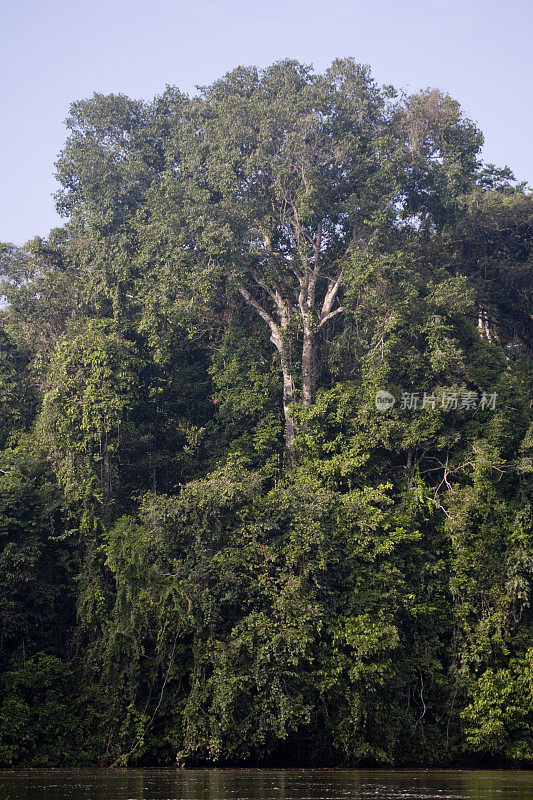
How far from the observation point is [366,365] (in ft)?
60.6

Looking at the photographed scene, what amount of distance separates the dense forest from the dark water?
903mm

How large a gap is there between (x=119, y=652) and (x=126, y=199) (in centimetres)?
1023

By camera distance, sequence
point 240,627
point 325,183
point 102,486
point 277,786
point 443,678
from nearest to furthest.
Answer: point 277,786 → point 240,627 → point 443,678 → point 102,486 → point 325,183

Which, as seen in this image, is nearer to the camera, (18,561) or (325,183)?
(18,561)

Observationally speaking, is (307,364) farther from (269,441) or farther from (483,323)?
(483,323)

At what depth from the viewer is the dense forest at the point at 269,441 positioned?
1552 centimetres

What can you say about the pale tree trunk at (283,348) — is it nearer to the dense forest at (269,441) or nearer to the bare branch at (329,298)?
the dense forest at (269,441)

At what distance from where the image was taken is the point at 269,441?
19.3 metres

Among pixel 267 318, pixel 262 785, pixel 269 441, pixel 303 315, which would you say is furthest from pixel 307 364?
pixel 262 785

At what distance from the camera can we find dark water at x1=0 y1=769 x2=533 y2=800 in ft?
33.8

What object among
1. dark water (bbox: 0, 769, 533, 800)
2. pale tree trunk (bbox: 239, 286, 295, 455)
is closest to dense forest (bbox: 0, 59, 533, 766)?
pale tree trunk (bbox: 239, 286, 295, 455)

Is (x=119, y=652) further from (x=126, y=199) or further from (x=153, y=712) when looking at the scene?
(x=126, y=199)

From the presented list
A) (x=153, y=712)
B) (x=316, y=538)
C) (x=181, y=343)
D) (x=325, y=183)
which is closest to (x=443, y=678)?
(x=316, y=538)

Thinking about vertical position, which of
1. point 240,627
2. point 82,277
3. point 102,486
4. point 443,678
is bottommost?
point 443,678
